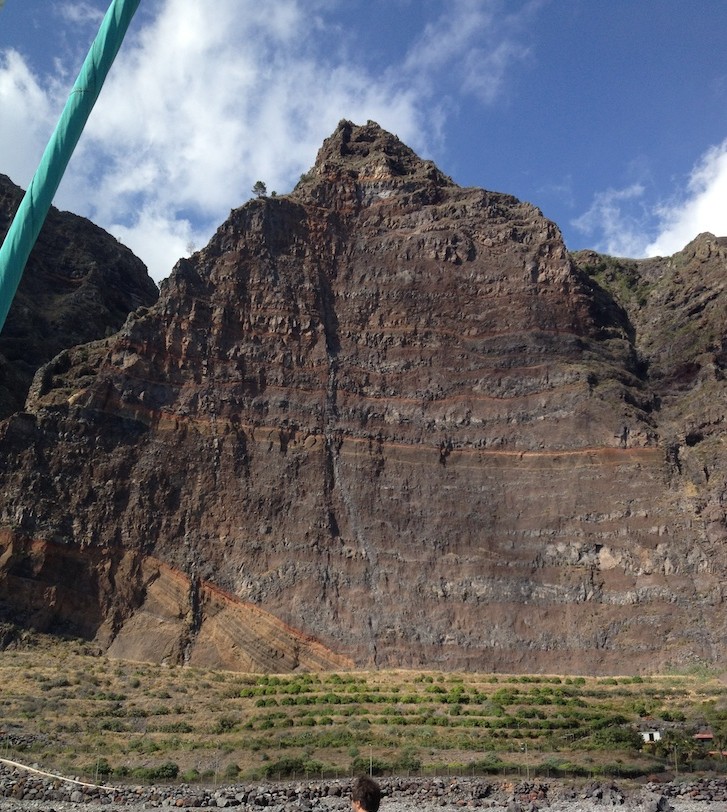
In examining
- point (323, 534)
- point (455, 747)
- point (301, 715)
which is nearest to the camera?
point (455, 747)

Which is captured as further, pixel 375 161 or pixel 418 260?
pixel 375 161

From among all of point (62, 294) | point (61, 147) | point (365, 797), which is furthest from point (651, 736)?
point (62, 294)

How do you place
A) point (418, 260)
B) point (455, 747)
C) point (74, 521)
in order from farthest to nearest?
point (418, 260)
point (74, 521)
point (455, 747)

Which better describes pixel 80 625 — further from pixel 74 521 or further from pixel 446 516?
pixel 446 516

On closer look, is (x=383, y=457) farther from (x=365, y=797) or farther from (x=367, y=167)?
(x=365, y=797)

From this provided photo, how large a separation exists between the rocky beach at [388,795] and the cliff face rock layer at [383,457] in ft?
67.6

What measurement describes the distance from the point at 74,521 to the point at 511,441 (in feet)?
88.6

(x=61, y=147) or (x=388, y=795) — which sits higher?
(x=61, y=147)

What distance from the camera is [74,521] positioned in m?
47.0

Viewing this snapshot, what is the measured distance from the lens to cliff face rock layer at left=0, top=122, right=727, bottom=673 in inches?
1806

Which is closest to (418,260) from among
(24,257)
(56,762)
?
(56,762)

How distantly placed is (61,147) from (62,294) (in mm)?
69607

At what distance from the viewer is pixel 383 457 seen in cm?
5359

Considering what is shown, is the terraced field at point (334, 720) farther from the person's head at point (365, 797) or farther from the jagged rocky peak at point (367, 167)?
the jagged rocky peak at point (367, 167)
